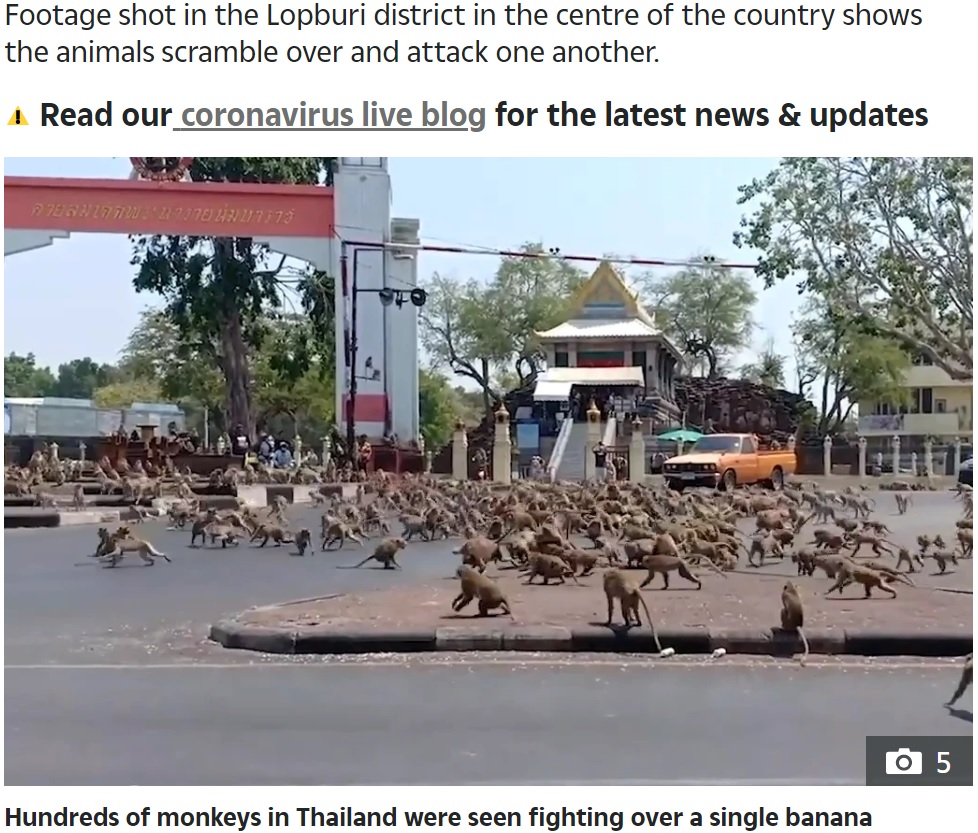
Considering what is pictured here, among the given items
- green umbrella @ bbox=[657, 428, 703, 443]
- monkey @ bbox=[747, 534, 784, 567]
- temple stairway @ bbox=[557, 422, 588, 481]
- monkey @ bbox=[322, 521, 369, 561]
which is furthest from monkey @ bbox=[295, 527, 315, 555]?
green umbrella @ bbox=[657, 428, 703, 443]

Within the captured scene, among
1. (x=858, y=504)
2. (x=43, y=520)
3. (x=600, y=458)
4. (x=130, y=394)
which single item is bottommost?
(x=43, y=520)

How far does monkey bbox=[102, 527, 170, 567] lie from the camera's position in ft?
42.8

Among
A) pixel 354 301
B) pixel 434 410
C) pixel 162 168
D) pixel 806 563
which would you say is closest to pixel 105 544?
pixel 806 563

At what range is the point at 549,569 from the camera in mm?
10719

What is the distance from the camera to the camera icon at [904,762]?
496 centimetres

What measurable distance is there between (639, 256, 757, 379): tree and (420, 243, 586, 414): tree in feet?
19.0

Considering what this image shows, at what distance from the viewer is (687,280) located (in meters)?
51.9

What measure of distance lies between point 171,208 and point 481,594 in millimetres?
23528

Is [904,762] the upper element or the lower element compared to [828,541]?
lower

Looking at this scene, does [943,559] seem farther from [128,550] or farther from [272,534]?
[128,550]

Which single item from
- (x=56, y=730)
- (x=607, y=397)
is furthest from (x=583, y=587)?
(x=607, y=397)

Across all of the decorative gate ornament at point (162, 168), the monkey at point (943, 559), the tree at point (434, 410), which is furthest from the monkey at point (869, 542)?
the tree at point (434, 410)

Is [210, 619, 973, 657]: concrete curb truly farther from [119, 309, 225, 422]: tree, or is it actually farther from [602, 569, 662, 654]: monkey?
[119, 309, 225, 422]: tree
